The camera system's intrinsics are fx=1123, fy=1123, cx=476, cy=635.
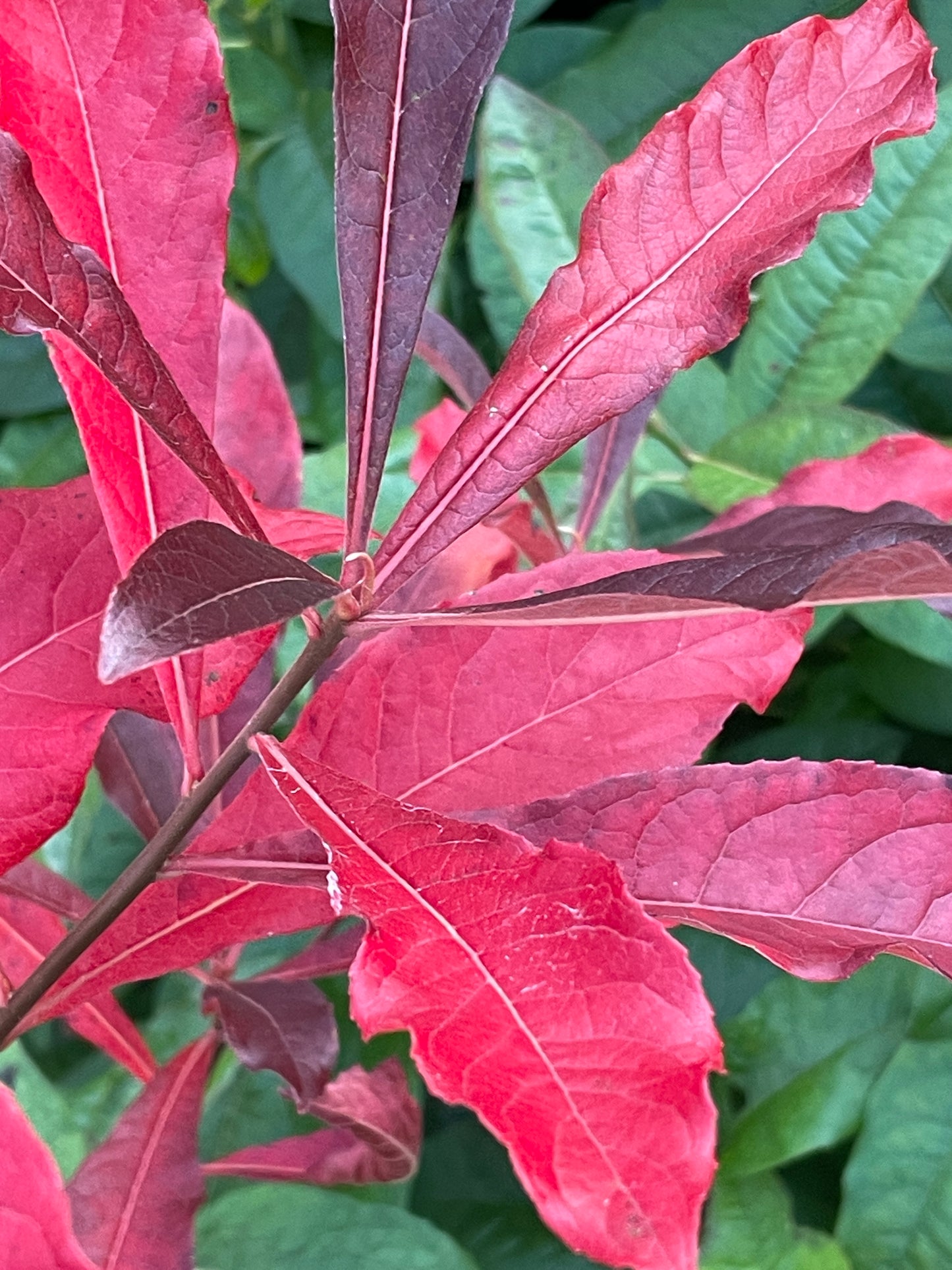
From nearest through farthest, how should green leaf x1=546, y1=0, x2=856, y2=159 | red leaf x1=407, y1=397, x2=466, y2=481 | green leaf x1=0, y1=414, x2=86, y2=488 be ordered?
red leaf x1=407, y1=397, x2=466, y2=481 < green leaf x1=546, y1=0, x2=856, y2=159 < green leaf x1=0, y1=414, x2=86, y2=488

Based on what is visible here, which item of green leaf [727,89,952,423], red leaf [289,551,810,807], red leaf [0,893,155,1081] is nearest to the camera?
red leaf [289,551,810,807]

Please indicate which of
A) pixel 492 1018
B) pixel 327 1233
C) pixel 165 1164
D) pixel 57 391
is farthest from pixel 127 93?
pixel 57 391

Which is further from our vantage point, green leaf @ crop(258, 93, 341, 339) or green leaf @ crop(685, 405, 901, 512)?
green leaf @ crop(258, 93, 341, 339)

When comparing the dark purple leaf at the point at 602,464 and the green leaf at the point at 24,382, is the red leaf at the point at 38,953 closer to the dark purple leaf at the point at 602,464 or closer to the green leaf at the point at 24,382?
the dark purple leaf at the point at 602,464

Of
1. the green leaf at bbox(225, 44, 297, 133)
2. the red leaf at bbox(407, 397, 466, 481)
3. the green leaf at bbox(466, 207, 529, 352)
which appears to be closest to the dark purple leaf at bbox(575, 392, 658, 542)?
the red leaf at bbox(407, 397, 466, 481)

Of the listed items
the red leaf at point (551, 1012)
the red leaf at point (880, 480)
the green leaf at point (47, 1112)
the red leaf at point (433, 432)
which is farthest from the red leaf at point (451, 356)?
the green leaf at point (47, 1112)

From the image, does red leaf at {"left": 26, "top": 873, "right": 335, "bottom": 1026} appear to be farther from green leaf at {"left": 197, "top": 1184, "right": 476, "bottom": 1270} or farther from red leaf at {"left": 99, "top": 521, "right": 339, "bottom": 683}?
green leaf at {"left": 197, "top": 1184, "right": 476, "bottom": 1270}

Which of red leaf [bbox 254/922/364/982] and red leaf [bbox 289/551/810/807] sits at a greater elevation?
red leaf [bbox 289/551/810/807]
